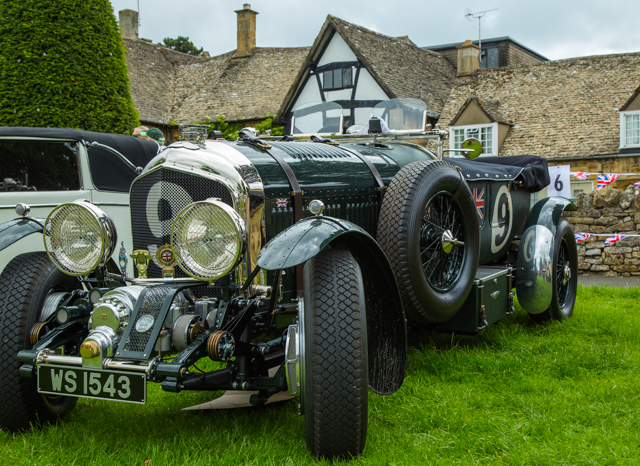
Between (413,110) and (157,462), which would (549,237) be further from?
(157,462)

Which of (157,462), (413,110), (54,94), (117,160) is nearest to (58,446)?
(157,462)

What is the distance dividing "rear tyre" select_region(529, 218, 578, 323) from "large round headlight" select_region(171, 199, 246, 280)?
11.2 ft

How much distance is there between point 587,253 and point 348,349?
27.5 feet

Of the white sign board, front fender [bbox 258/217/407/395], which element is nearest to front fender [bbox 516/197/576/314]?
front fender [bbox 258/217/407/395]

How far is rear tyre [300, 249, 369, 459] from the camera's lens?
8.36 ft

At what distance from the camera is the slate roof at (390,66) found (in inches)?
A: 802

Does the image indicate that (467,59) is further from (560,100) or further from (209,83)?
(209,83)

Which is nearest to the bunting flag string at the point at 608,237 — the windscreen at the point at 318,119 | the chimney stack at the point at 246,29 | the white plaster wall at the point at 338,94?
the windscreen at the point at 318,119

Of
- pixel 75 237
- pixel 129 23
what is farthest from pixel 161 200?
pixel 129 23

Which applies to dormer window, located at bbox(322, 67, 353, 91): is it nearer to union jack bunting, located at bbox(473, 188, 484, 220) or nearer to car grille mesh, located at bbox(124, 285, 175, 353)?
union jack bunting, located at bbox(473, 188, 484, 220)

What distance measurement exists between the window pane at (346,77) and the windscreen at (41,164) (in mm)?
15094

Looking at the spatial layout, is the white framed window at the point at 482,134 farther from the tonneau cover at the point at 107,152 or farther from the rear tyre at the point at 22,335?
the rear tyre at the point at 22,335

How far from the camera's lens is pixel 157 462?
2.64m

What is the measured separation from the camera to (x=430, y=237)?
12.8ft
